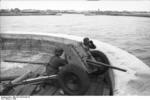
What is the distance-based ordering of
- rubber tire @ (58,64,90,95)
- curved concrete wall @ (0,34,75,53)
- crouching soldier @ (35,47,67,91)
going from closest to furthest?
1. rubber tire @ (58,64,90,95)
2. crouching soldier @ (35,47,67,91)
3. curved concrete wall @ (0,34,75,53)

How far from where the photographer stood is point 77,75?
2211mm

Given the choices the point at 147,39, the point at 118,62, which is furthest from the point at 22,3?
the point at 147,39

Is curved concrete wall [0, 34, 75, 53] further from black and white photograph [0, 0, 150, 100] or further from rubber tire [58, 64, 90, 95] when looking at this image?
rubber tire [58, 64, 90, 95]

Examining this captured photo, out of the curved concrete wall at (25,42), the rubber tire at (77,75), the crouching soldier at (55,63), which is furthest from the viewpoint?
the curved concrete wall at (25,42)

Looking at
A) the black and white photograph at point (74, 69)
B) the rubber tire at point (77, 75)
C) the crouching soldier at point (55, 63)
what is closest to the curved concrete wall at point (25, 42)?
the black and white photograph at point (74, 69)

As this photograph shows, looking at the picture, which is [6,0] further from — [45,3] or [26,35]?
[26,35]

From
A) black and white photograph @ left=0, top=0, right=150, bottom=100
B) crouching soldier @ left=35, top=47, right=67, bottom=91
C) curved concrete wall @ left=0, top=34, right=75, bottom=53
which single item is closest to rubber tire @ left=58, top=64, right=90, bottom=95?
black and white photograph @ left=0, top=0, right=150, bottom=100

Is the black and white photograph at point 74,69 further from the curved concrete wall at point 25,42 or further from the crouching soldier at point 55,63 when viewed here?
the curved concrete wall at point 25,42

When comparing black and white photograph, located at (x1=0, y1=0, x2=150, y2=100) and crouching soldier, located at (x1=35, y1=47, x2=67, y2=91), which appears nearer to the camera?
black and white photograph, located at (x1=0, y1=0, x2=150, y2=100)

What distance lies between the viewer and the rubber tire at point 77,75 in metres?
2.20

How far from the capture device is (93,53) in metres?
3.28

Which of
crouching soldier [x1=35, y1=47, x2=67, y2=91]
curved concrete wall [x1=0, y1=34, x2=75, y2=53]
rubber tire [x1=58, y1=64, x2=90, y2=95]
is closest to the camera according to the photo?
rubber tire [x1=58, y1=64, x2=90, y2=95]

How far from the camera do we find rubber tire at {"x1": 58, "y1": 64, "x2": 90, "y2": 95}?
220 cm

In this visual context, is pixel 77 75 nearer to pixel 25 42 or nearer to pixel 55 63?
pixel 55 63
